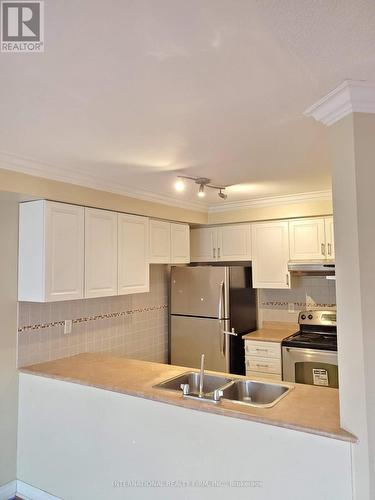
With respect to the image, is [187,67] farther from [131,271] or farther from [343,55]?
[131,271]

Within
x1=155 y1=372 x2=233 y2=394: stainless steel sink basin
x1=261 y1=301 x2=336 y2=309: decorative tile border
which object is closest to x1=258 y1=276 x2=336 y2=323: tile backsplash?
x1=261 y1=301 x2=336 y2=309: decorative tile border

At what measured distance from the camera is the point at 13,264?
2.80 metres

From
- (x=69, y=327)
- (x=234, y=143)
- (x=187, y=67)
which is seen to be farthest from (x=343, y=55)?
(x=69, y=327)

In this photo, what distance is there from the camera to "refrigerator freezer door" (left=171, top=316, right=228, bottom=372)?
393 cm

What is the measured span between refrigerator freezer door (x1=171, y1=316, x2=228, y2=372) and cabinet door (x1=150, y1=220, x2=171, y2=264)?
2.54 ft

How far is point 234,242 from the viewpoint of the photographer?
4285mm

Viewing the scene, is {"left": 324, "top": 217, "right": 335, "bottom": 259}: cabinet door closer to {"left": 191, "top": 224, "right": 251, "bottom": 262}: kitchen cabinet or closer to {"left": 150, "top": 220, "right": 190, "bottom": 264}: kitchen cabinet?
{"left": 191, "top": 224, "right": 251, "bottom": 262}: kitchen cabinet

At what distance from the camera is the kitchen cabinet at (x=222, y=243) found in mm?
4219

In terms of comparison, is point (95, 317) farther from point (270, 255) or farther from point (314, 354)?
point (314, 354)

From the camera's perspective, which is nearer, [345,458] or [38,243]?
[345,458]

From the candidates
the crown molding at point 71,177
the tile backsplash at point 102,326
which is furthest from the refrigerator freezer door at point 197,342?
the crown molding at point 71,177

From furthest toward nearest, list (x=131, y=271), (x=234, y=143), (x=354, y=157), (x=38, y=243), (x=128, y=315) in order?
(x=128, y=315), (x=131, y=271), (x=38, y=243), (x=234, y=143), (x=354, y=157)

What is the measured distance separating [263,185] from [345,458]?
2247mm

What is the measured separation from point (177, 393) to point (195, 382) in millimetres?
440
